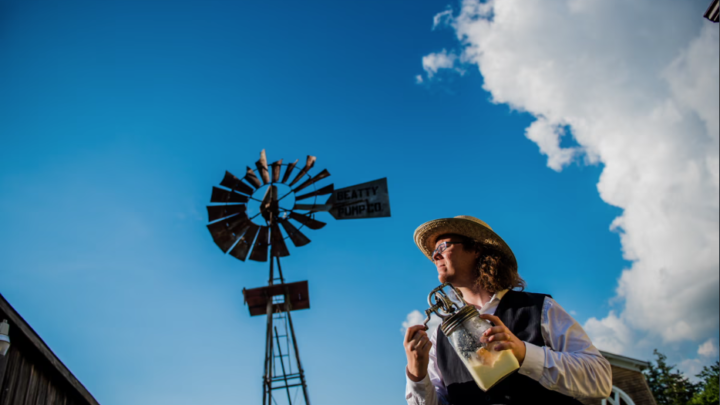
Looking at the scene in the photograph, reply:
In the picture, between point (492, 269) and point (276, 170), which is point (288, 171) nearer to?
point (276, 170)

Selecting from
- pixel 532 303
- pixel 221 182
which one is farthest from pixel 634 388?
pixel 532 303

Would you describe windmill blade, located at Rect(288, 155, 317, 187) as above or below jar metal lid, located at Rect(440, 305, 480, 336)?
above

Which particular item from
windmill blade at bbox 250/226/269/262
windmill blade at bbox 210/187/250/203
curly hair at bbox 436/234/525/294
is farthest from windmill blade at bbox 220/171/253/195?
curly hair at bbox 436/234/525/294

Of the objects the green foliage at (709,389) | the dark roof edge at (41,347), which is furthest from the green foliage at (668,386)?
the dark roof edge at (41,347)

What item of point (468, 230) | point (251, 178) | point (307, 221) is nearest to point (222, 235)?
point (251, 178)

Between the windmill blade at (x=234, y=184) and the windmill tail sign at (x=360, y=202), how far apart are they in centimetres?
109

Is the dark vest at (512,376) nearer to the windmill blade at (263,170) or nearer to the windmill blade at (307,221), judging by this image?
the windmill blade at (307,221)

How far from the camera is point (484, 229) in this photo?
87.5 inches

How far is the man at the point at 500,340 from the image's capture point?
1546 mm

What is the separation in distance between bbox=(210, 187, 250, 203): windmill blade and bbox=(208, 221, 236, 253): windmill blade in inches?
14.3

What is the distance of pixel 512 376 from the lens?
66.3 inches

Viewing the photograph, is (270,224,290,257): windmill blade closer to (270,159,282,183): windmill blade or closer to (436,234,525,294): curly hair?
(270,159,282,183): windmill blade

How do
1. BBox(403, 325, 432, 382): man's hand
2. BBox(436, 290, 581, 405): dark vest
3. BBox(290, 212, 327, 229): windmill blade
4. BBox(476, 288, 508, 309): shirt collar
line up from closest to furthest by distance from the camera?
1. BBox(436, 290, 581, 405): dark vest
2. BBox(403, 325, 432, 382): man's hand
3. BBox(476, 288, 508, 309): shirt collar
4. BBox(290, 212, 327, 229): windmill blade

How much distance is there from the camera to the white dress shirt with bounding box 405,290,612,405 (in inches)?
60.4
